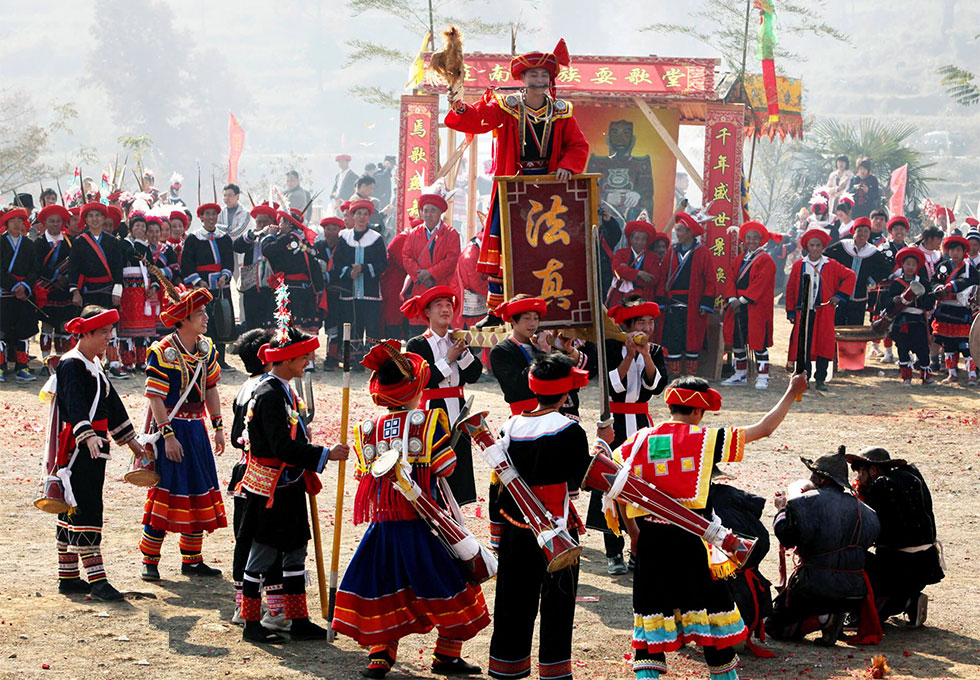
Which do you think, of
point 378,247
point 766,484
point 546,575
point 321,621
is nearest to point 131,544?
point 321,621

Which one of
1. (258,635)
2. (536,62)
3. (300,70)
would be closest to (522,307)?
(536,62)

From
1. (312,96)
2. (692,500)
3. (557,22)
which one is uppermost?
(557,22)

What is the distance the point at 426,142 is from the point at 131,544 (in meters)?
10.4

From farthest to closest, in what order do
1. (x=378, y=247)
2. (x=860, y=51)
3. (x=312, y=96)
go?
(x=860, y=51) < (x=312, y=96) < (x=378, y=247)

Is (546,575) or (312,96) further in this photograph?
(312,96)

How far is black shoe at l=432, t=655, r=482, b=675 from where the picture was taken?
21.2 ft

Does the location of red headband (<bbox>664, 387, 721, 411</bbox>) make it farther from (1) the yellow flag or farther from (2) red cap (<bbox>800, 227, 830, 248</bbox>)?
(1) the yellow flag

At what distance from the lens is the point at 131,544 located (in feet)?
29.3

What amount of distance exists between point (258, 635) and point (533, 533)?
70.9 inches

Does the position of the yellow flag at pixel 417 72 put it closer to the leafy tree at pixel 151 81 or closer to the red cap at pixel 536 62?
the red cap at pixel 536 62

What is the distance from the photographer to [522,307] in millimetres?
7609

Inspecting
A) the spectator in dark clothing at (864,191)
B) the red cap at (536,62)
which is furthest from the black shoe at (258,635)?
the spectator in dark clothing at (864,191)

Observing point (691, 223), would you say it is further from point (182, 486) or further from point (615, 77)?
point (182, 486)

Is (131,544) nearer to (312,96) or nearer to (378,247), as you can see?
(378,247)
